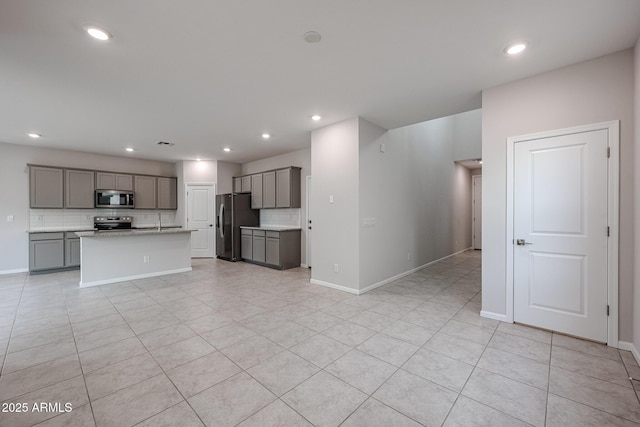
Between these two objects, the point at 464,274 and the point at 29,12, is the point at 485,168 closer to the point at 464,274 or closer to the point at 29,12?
the point at 464,274

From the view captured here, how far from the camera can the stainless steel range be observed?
659 centimetres

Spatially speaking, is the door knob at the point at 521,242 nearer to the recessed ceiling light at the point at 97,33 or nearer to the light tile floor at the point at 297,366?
the light tile floor at the point at 297,366

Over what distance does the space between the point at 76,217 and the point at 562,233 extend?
9.01 m

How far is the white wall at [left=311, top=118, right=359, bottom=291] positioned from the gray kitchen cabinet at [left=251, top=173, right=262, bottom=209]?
259 centimetres

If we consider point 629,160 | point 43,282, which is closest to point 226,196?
point 43,282

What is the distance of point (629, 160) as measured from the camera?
2.47 m

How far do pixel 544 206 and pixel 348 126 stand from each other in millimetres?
2730

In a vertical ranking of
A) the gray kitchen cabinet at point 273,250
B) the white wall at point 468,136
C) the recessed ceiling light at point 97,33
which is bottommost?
the gray kitchen cabinet at point 273,250

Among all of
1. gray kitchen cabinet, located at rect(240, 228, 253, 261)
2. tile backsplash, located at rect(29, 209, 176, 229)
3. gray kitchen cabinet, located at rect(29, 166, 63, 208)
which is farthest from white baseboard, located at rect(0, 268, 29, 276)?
gray kitchen cabinet, located at rect(240, 228, 253, 261)

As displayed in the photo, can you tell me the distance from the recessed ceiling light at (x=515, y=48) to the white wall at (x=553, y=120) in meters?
0.66

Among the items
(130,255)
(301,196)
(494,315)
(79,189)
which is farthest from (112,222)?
(494,315)

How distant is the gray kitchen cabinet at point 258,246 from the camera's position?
6448 millimetres

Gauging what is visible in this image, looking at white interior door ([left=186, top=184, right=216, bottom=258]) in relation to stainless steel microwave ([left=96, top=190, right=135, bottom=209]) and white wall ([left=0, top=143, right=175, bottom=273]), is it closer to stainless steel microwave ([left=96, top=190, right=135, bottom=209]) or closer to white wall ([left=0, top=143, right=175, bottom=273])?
stainless steel microwave ([left=96, top=190, right=135, bottom=209])

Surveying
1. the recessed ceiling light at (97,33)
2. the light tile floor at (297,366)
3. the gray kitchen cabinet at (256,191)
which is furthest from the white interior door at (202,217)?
the recessed ceiling light at (97,33)
